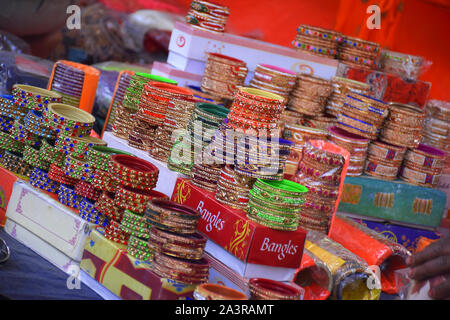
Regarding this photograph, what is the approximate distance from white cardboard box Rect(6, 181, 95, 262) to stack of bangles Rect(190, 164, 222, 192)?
1.92 feet

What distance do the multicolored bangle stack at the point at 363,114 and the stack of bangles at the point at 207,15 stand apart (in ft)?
3.80

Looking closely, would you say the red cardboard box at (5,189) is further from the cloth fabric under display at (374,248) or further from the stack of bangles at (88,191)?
the cloth fabric under display at (374,248)

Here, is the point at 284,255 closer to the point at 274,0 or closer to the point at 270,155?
the point at 270,155

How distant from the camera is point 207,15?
187 inches

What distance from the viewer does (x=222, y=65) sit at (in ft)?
14.4

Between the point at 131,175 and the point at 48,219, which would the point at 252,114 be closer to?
the point at 131,175

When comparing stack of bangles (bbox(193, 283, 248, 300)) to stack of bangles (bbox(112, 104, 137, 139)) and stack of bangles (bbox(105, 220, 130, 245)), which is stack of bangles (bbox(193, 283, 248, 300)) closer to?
stack of bangles (bbox(105, 220, 130, 245))

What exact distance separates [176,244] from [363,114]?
2394 mm

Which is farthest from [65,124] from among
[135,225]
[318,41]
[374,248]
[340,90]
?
[318,41]

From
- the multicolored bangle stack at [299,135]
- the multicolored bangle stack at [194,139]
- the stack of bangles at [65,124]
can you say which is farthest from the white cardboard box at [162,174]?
the multicolored bangle stack at [299,135]

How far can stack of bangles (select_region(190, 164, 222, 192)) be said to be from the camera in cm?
309

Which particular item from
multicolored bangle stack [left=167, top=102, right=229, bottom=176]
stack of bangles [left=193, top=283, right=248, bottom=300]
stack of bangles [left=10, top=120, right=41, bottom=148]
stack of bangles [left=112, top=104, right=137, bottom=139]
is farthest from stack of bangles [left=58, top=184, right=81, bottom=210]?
stack of bangles [left=193, top=283, right=248, bottom=300]

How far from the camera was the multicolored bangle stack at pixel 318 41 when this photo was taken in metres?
5.17

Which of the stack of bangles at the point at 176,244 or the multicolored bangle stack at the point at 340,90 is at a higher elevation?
the multicolored bangle stack at the point at 340,90
